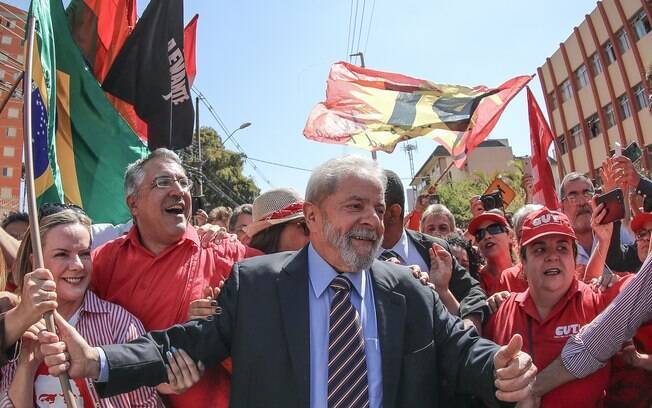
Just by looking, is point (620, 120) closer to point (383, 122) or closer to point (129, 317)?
point (383, 122)

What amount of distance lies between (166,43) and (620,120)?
30.3 m

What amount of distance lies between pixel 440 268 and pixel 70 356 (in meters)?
1.99

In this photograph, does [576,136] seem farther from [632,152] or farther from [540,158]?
[632,152]

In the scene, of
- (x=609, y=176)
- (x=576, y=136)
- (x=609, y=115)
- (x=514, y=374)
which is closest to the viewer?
(x=514, y=374)

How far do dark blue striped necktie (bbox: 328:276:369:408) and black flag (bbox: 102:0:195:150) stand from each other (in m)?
2.37

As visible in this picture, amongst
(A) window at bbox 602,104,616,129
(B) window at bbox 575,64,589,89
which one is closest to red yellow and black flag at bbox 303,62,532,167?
(A) window at bbox 602,104,616,129

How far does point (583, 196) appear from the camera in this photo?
477cm

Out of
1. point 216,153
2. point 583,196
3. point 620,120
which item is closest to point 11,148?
point 216,153

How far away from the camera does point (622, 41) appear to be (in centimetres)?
2891

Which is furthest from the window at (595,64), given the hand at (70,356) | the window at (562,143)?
the hand at (70,356)

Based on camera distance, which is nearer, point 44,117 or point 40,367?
point 40,367

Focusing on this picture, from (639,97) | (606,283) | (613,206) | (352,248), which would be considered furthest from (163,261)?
(639,97)

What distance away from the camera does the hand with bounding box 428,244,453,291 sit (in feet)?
10.3

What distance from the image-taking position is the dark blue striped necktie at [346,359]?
214cm
